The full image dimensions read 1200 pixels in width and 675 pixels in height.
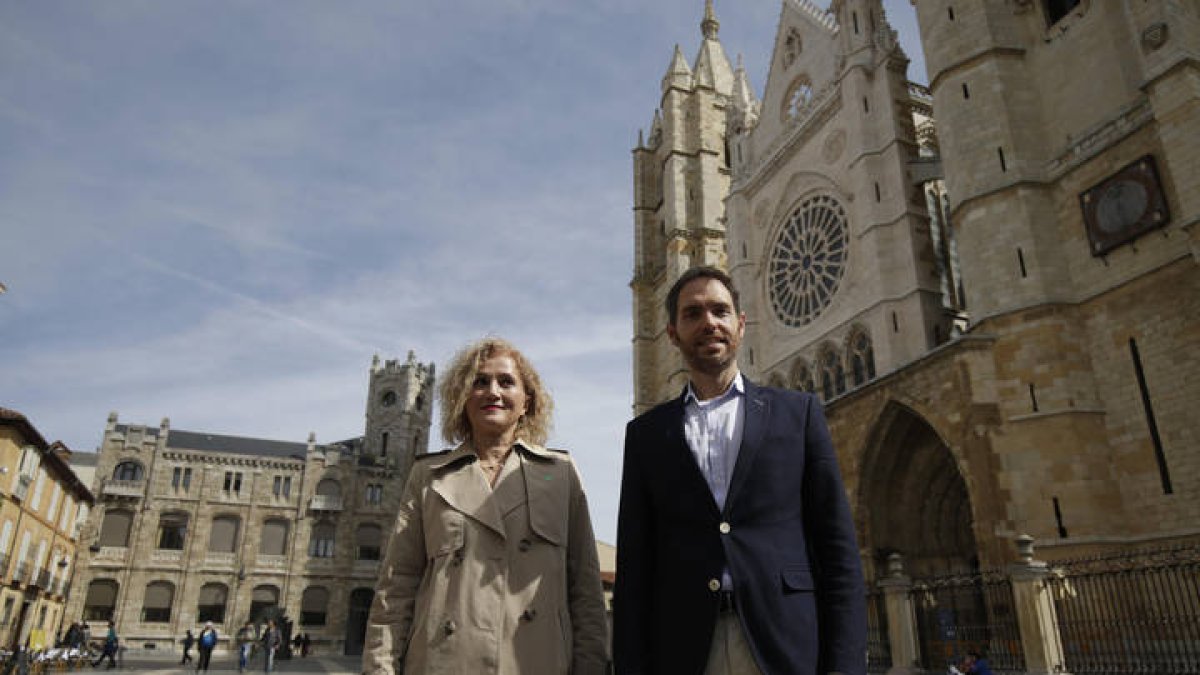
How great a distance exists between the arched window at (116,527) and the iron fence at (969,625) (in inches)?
1308

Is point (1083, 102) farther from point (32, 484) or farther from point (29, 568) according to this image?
point (29, 568)

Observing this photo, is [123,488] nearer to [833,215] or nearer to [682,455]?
[833,215]

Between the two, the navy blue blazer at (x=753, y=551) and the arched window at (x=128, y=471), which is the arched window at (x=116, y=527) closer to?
the arched window at (x=128, y=471)

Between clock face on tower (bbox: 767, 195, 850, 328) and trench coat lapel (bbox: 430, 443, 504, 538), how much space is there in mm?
17353

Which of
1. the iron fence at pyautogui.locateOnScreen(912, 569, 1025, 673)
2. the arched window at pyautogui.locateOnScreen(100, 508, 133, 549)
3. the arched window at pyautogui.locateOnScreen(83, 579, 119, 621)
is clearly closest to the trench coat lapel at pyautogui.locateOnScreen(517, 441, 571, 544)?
the iron fence at pyautogui.locateOnScreen(912, 569, 1025, 673)

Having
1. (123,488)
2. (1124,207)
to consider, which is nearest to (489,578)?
(1124,207)

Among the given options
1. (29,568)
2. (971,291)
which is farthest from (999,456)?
(29,568)

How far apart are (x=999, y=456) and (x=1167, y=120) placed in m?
5.45

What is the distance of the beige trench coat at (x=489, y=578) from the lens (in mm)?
2322

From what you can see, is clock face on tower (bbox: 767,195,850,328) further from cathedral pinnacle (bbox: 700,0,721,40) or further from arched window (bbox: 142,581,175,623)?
arched window (bbox: 142,581,175,623)

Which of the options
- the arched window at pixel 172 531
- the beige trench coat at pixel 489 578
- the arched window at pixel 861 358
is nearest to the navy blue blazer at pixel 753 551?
the beige trench coat at pixel 489 578

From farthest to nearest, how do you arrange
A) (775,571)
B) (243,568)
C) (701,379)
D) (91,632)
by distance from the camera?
1. (243,568)
2. (91,632)
3. (701,379)
4. (775,571)

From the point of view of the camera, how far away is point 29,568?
22203mm

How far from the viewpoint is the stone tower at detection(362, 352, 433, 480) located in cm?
3828
